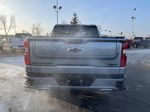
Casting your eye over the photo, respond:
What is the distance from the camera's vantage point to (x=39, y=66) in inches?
224

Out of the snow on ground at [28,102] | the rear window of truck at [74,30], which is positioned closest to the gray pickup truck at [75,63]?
the snow on ground at [28,102]

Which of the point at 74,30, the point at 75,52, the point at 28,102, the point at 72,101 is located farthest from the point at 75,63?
the point at 74,30

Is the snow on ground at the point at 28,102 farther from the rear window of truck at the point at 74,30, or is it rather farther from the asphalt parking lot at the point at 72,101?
the rear window of truck at the point at 74,30

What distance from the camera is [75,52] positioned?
561 centimetres

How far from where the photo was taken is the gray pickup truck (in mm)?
5586

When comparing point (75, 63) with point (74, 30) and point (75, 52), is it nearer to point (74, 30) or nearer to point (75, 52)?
point (75, 52)

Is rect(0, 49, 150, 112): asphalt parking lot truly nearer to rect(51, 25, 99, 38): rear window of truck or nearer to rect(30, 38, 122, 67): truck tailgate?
rect(30, 38, 122, 67): truck tailgate

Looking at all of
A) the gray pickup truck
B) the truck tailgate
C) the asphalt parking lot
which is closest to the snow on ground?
the asphalt parking lot

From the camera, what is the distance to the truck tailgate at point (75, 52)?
5570 mm

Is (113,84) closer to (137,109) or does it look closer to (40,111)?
(137,109)

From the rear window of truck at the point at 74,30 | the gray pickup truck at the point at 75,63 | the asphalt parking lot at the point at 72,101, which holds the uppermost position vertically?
the rear window of truck at the point at 74,30

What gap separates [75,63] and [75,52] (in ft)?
0.77

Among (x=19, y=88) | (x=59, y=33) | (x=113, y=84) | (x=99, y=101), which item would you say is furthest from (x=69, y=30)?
(x=113, y=84)

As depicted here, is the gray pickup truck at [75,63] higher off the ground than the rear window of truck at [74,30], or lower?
lower
